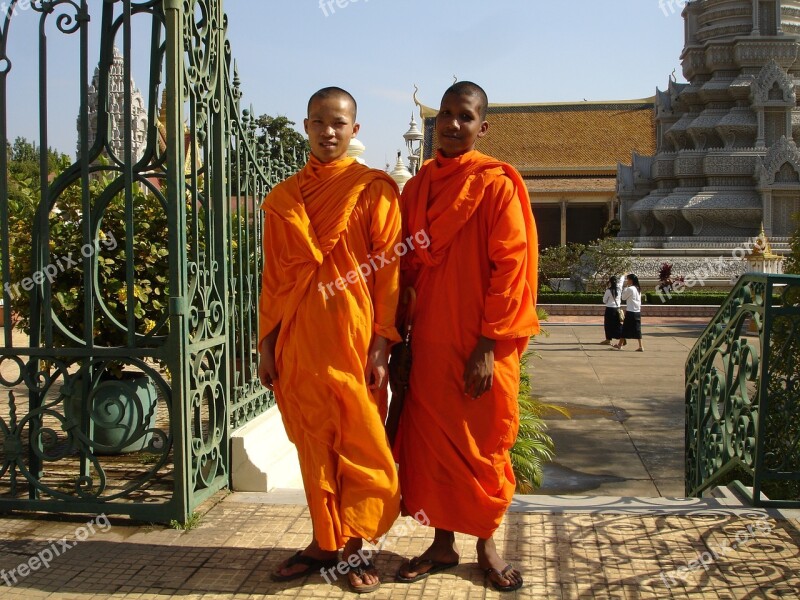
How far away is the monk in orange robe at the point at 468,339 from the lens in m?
3.02

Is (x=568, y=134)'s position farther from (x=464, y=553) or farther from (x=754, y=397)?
(x=464, y=553)

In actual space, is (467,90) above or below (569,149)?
below

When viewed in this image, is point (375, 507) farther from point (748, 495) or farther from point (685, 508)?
point (748, 495)

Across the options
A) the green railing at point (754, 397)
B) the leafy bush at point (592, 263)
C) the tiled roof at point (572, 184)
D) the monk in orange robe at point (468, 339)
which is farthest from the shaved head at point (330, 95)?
the tiled roof at point (572, 184)

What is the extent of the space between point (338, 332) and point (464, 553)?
1.14 m

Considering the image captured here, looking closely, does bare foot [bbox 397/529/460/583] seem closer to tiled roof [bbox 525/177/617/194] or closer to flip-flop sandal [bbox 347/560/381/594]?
flip-flop sandal [bbox 347/560/381/594]

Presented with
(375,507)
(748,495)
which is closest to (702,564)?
(748,495)

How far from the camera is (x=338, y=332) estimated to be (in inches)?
118

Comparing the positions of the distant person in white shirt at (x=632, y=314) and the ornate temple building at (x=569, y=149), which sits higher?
the ornate temple building at (x=569, y=149)

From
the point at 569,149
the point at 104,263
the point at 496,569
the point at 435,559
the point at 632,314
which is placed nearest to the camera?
the point at 496,569

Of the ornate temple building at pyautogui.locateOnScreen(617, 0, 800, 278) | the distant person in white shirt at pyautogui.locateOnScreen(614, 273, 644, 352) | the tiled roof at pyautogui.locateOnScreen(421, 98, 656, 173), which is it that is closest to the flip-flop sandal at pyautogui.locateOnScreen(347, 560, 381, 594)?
the distant person in white shirt at pyautogui.locateOnScreen(614, 273, 644, 352)

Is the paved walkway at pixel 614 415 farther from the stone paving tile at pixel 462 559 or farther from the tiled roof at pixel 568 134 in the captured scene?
the tiled roof at pixel 568 134

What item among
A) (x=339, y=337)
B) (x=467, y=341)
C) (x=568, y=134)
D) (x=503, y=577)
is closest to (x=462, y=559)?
(x=503, y=577)

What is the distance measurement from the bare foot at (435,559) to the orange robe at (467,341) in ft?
0.60
